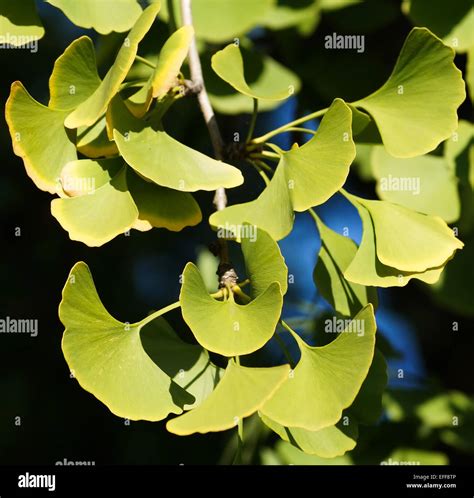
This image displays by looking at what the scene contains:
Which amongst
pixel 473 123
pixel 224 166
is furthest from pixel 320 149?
pixel 473 123

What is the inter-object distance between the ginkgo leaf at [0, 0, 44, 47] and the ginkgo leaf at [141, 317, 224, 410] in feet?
1.08

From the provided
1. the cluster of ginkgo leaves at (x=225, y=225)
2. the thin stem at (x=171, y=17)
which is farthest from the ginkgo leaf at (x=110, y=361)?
the thin stem at (x=171, y=17)

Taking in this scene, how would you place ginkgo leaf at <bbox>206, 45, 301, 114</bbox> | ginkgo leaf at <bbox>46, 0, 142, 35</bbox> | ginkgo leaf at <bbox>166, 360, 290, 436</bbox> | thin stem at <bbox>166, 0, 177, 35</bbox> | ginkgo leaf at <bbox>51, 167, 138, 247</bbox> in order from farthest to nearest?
ginkgo leaf at <bbox>206, 45, 301, 114</bbox> < thin stem at <bbox>166, 0, 177, 35</bbox> < ginkgo leaf at <bbox>46, 0, 142, 35</bbox> < ginkgo leaf at <bbox>51, 167, 138, 247</bbox> < ginkgo leaf at <bbox>166, 360, 290, 436</bbox>

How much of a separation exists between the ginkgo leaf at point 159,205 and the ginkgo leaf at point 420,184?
1.23 ft

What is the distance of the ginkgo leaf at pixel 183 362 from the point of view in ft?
2.32

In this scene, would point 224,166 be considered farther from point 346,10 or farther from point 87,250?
point 87,250

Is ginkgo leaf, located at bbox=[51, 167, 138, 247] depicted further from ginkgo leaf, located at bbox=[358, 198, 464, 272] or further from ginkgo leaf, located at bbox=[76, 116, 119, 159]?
ginkgo leaf, located at bbox=[358, 198, 464, 272]

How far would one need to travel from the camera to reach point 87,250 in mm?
1325

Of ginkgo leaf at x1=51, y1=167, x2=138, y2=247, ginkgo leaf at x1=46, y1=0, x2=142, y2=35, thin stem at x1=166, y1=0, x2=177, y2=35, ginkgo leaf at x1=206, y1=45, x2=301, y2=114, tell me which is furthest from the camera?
ginkgo leaf at x1=206, y1=45, x2=301, y2=114

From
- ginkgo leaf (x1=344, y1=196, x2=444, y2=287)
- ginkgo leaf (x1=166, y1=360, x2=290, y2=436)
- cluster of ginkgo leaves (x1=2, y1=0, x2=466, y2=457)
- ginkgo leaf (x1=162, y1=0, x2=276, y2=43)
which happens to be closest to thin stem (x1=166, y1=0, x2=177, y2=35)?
ginkgo leaf (x1=162, y1=0, x2=276, y2=43)

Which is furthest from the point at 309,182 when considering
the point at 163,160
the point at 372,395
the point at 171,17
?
the point at 171,17

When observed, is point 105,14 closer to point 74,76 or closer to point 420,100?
point 74,76

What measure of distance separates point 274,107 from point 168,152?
437 millimetres

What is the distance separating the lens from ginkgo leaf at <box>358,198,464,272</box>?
2.25ft
